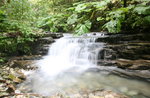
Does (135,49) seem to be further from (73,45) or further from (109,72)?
(73,45)

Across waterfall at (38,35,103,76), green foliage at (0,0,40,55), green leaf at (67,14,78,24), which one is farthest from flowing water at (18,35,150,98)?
green leaf at (67,14,78,24)

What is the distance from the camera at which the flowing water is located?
11.5 ft

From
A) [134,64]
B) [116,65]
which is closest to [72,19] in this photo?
[134,64]

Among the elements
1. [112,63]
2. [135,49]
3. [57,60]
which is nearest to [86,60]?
[112,63]

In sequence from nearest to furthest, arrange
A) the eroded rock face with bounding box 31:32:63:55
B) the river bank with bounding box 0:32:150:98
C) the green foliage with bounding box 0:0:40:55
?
1. the river bank with bounding box 0:32:150:98
2. the green foliage with bounding box 0:0:40:55
3. the eroded rock face with bounding box 31:32:63:55

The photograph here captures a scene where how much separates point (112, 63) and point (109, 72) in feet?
1.89

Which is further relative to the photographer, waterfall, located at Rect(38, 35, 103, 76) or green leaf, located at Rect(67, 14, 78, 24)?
waterfall, located at Rect(38, 35, 103, 76)

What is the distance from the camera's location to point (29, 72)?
4.80 meters

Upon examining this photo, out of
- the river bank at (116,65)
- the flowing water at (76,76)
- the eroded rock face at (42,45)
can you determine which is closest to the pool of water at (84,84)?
the flowing water at (76,76)

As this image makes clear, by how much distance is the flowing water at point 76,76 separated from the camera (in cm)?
352

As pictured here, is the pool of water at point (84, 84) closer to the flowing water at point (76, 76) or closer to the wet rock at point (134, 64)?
the flowing water at point (76, 76)

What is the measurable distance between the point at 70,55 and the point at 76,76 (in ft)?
7.13

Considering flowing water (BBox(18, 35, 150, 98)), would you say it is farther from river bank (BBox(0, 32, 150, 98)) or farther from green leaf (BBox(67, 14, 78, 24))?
green leaf (BBox(67, 14, 78, 24))

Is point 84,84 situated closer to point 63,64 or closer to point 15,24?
point 63,64
